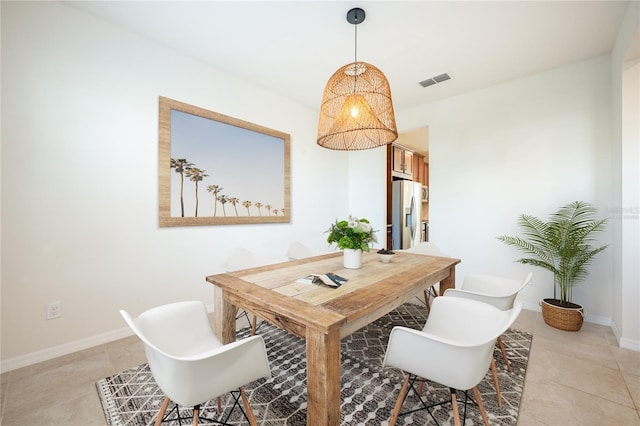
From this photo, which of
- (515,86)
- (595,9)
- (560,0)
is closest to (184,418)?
(560,0)

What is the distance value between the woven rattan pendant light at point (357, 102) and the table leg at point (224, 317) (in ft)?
4.50

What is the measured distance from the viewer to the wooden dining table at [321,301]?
1049 mm

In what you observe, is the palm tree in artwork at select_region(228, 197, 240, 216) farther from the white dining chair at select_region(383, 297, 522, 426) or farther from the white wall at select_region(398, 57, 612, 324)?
the white wall at select_region(398, 57, 612, 324)

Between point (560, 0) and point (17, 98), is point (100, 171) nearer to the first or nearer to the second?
point (17, 98)

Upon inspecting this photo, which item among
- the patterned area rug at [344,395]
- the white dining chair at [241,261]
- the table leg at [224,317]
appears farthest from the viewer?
the white dining chair at [241,261]

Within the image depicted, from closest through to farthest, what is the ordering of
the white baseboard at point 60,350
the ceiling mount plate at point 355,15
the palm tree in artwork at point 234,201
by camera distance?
the white baseboard at point 60,350 < the ceiling mount plate at point 355,15 < the palm tree in artwork at point 234,201

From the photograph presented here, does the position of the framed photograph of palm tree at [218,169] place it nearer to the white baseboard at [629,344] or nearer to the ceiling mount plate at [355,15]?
the ceiling mount plate at [355,15]

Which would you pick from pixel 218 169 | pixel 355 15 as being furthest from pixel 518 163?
pixel 218 169

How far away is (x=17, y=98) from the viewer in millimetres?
1834

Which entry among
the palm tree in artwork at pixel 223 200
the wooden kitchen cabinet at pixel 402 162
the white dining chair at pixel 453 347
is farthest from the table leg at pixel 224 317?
the wooden kitchen cabinet at pixel 402 162

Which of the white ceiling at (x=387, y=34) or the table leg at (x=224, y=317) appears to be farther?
the white ceiling at (x=387, y=34)

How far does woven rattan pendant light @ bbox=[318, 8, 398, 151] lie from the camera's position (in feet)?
6.20

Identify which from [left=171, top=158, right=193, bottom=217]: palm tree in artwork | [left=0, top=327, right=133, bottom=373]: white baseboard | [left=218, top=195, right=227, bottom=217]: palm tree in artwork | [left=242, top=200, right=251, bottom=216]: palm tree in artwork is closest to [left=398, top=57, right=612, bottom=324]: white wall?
[left=242, top=200, right=251, bottom=216]: palm tree in artwork

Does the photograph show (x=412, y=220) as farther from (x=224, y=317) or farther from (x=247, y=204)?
(x=224, y=317)
